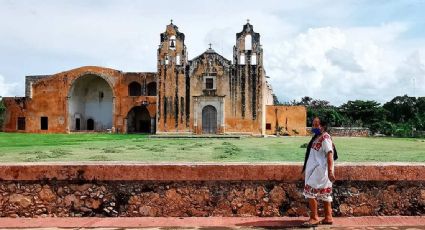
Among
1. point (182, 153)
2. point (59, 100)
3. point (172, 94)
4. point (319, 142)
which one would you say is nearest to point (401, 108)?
point (172, 94)

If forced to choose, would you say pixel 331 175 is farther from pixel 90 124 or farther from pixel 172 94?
pixel 90 124

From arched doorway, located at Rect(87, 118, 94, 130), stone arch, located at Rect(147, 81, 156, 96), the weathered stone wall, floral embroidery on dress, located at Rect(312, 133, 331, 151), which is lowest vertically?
the weathered stone wall

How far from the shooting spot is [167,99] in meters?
32.1

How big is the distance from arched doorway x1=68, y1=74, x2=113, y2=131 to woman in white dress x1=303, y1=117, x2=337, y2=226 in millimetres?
34766

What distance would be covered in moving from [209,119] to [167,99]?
2.93 metres

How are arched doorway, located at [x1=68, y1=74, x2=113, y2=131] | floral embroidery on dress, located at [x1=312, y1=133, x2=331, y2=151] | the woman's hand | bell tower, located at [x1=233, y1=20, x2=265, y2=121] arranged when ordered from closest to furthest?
the woman's hand → floral embroidery on dress, located at [x1=312, y1=133, x2=331, y2=151] → bell tower, located at [x1=233, y1=20, x2=265, y2=121] → arched doorway, located at [x1=68, y1=74, x2=113, y2=131]

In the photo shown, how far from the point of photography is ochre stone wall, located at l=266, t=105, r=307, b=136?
35.2 metres

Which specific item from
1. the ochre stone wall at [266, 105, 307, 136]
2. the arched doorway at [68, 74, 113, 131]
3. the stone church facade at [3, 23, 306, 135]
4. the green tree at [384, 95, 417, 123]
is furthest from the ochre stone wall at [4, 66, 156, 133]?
the green tree at [384, 95, 417, 123]

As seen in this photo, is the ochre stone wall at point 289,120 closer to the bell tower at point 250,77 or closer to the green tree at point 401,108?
the bell tower at point 250,77

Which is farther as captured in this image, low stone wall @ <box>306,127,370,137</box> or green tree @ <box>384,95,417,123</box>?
green tree @ <box>384,95,417,123</box>

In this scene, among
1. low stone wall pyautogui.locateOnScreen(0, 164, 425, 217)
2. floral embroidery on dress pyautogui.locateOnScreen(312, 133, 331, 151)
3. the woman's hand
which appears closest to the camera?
the woman's hand

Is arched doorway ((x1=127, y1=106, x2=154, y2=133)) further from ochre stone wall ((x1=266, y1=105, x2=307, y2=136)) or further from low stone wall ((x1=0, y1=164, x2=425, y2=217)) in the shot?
low stone wall ((x1=0, y1=164, x2=425, y2=217))

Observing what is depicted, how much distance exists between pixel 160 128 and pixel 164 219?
27007 millimetres

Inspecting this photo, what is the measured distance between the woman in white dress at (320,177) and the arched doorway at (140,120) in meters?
33.0
